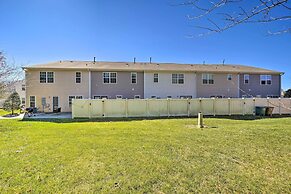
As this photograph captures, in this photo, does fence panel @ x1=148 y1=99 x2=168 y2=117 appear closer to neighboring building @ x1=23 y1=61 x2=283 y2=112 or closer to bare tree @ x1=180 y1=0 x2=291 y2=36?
neighboring building @ x1=23 y1=61 x2=283 y2=112

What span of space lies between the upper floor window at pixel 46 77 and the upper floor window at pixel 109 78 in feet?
19.0

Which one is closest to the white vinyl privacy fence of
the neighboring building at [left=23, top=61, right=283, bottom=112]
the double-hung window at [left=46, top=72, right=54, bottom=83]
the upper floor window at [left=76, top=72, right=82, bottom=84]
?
the neighboring building at [left=23, top=61, right=283, bottom=112]

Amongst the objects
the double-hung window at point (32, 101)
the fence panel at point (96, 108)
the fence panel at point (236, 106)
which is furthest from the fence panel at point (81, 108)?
the fence panel at point (236, 106)

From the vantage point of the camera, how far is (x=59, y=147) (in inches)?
275

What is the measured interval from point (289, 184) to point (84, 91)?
21.1 meters

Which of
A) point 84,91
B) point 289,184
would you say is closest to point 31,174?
point 289,184

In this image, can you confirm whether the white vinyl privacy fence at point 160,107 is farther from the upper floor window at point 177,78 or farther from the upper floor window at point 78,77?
the upper floor window at point 177,78

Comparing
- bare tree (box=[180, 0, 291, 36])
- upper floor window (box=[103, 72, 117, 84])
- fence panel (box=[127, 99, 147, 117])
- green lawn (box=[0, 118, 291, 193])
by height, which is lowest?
green lawn (box=[0, 118, 291, 193])

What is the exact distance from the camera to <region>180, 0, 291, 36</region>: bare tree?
2.25 meters

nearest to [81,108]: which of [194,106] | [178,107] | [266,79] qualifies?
[178,107]

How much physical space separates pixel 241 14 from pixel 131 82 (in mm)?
21533

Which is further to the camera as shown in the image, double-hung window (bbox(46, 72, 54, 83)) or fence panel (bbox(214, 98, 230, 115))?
double-hung window (bbox(46, 72, 54, 83))

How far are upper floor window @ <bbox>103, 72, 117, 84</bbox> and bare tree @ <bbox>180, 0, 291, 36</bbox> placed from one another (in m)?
20.9

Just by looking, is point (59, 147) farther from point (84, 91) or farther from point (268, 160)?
point (84, 91)
